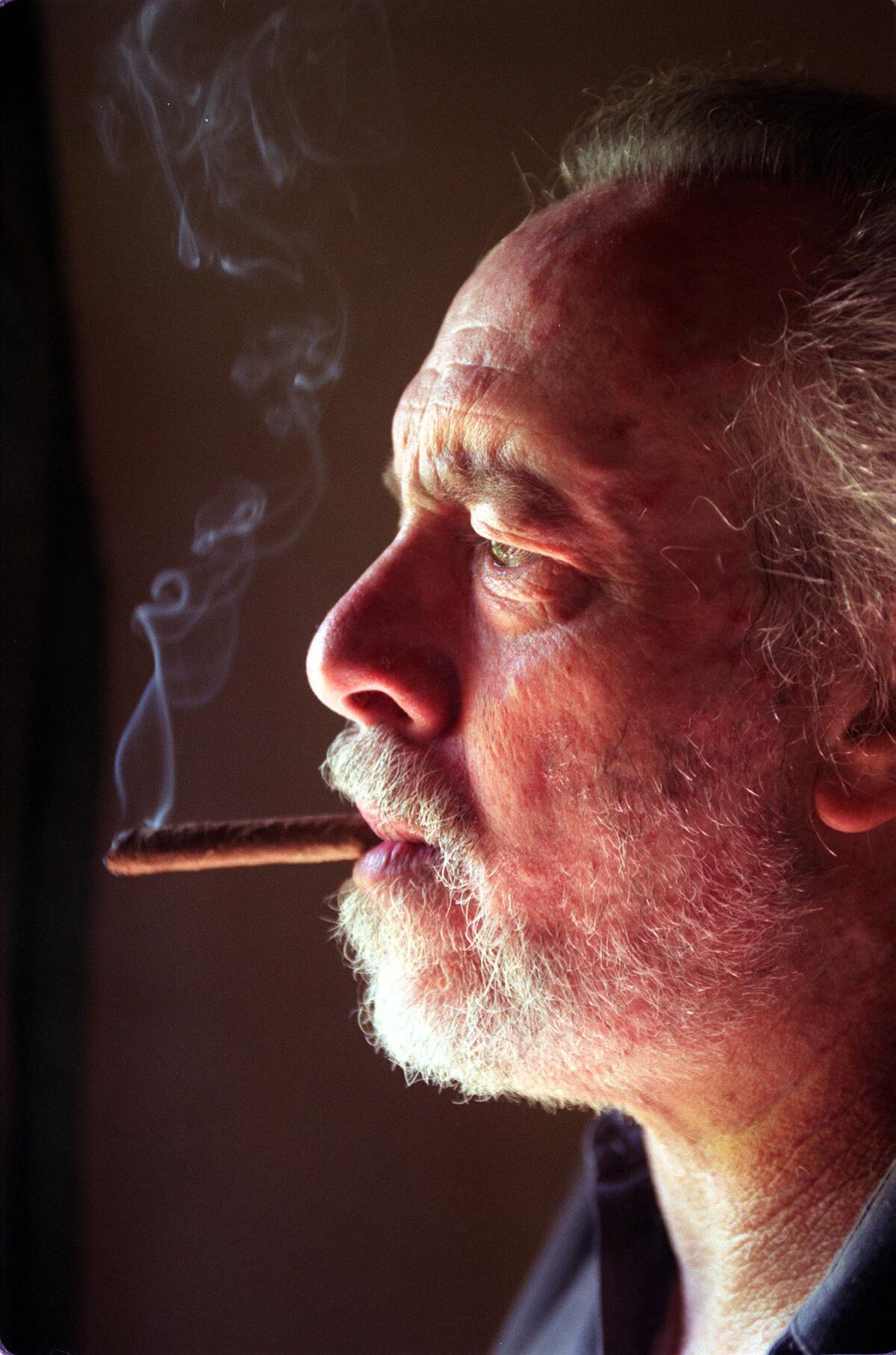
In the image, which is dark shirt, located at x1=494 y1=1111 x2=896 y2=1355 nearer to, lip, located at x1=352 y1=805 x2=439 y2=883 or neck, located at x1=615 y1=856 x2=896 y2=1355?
neck, located at x1=615 y1=856 x2=896 y2=1355

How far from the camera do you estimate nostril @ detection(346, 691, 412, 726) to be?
1.05 meters

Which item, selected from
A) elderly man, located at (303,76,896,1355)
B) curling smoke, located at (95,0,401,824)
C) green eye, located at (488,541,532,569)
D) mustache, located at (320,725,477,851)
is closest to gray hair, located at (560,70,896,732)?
elderly man, located at (303,76,896,1355)

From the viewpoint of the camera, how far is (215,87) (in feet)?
4.35

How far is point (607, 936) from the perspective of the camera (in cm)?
98

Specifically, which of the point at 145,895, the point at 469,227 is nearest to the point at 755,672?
the point at 469,227

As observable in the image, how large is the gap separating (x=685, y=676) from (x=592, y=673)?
9 centimetres

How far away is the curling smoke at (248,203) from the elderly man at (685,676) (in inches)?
18.0

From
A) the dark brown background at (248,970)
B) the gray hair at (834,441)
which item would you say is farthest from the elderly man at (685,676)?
the dark brown background at (248,970)

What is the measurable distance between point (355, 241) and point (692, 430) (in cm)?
69

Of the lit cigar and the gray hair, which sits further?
the lit cigar

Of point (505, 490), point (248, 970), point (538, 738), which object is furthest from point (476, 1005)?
point (248, 970)

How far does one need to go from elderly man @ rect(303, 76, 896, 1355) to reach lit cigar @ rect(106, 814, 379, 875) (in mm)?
92

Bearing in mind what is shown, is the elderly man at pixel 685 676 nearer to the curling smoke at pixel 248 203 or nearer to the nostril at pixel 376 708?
the nostril at pixel 376 708

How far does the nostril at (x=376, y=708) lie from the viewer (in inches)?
41.2
